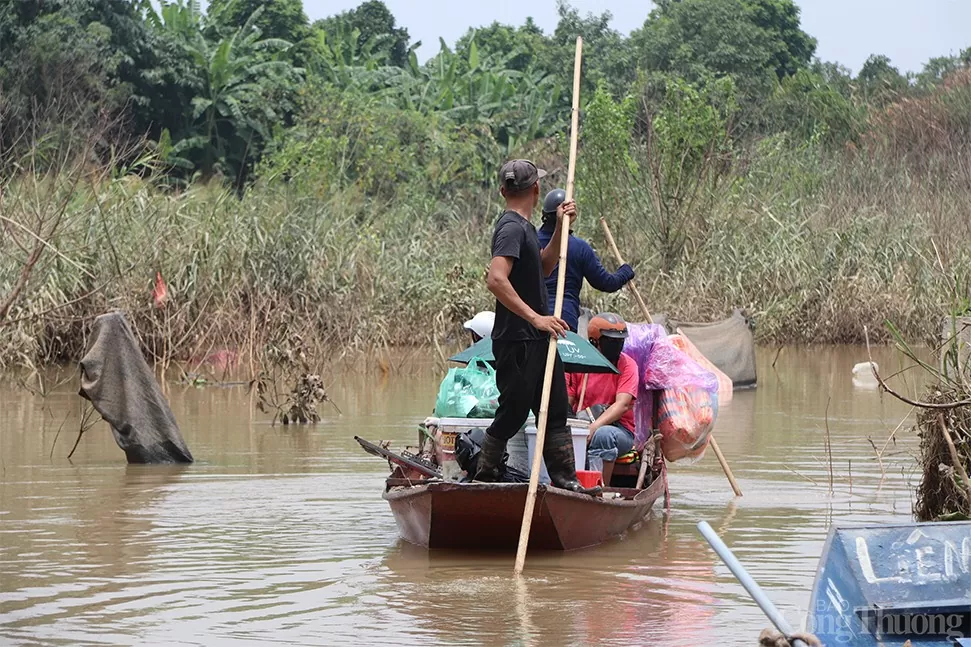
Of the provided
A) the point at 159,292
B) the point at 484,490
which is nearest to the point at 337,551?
the point at 484,490

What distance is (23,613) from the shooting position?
21.7ft

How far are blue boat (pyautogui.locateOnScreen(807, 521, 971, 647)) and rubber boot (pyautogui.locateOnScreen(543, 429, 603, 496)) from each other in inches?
96.2

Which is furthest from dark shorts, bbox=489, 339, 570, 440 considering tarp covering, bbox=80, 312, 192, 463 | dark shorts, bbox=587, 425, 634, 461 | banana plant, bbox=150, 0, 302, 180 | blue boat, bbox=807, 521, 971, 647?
banana plant, bbox=150, 0, 302, 180

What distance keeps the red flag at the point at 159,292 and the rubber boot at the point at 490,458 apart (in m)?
8.91

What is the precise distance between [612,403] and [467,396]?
1.08 meters

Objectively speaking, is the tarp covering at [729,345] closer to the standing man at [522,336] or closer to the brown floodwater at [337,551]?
the brown floodwater at [337,551]

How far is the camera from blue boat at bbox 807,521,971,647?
5.08 metres

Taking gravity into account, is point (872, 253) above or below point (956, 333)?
above

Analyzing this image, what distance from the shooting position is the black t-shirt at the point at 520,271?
24.6ft

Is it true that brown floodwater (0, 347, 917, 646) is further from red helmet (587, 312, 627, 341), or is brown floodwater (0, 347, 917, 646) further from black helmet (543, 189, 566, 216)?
black helmet (543, 189, 566, 216)

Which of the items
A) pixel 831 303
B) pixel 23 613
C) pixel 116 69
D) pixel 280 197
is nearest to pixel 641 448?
pixel 23 613

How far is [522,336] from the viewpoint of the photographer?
755 centimetres

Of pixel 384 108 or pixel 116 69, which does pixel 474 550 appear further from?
pixel 116 69

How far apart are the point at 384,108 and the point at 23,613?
2469 cm
